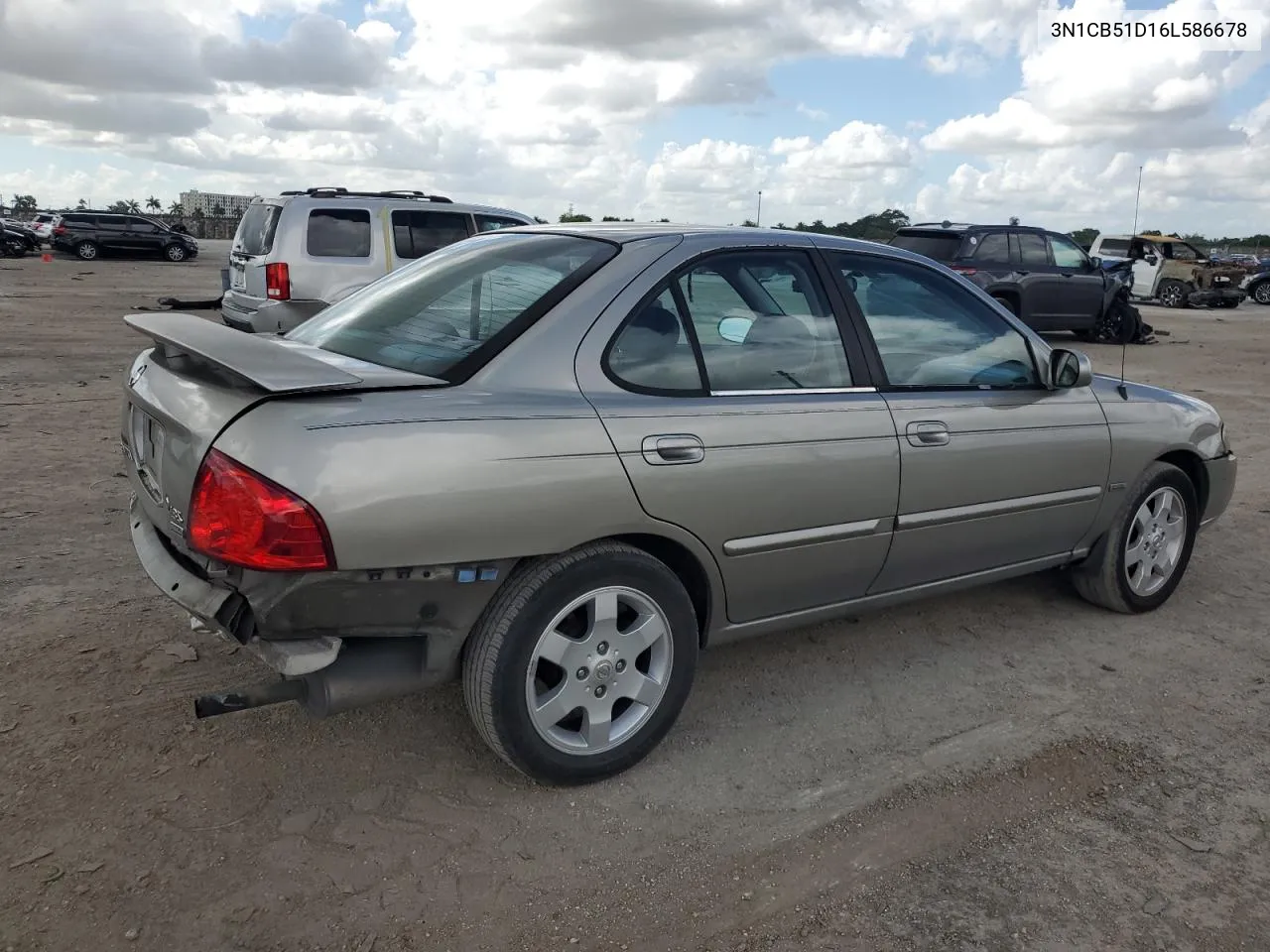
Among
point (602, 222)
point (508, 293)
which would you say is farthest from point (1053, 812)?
point (602, 222)

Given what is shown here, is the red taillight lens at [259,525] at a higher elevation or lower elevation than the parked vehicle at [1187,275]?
lower

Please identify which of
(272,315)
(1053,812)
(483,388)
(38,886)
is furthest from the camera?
(272,315)

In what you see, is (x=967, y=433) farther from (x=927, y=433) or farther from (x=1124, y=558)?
(x=1124, y=558)

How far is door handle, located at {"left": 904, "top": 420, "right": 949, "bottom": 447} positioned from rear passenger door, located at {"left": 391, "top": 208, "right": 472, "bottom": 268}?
8271 mm

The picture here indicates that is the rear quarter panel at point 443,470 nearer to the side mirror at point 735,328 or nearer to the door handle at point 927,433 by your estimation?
the side mirror at point 735,328

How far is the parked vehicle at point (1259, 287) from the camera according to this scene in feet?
97.5

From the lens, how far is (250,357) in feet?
9.06

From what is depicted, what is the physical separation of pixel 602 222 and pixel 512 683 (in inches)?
72.8

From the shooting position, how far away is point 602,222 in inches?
152

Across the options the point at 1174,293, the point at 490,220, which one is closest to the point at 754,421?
the point at 490,220

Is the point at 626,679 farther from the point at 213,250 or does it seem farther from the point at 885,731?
the point at 213,250

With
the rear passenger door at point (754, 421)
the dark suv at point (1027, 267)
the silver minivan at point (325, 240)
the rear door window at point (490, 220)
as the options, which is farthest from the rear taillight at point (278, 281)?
the dark suv at point (1027, 267)

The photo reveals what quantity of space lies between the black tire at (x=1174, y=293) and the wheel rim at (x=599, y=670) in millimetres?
27894

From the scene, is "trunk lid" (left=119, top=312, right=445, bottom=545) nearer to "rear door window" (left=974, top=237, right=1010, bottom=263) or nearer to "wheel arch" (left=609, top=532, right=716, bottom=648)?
"wheel arch" (left=609, top=532, right=716, bottom=648)
